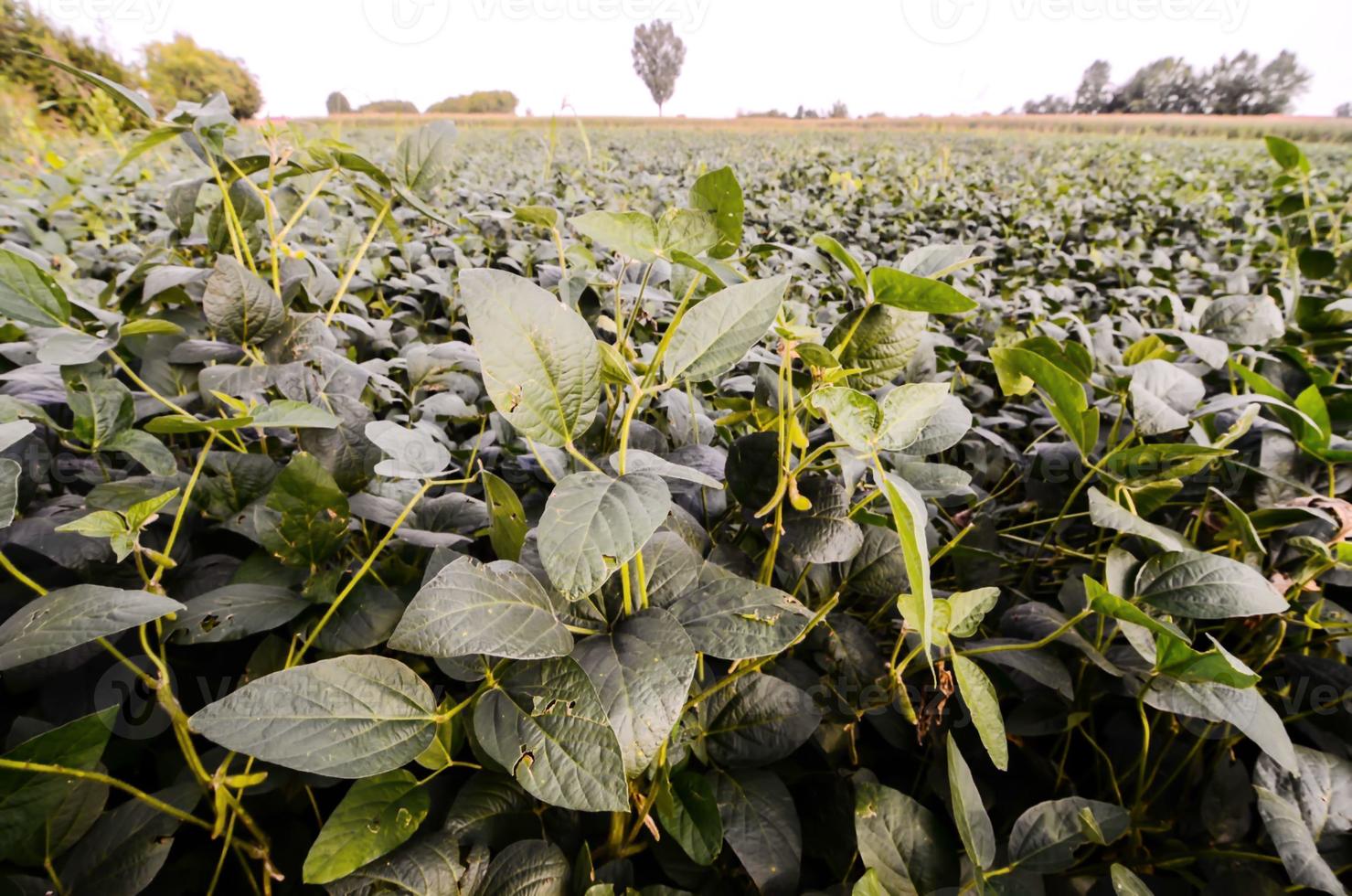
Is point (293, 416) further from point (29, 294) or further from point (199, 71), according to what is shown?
point (199, 71)

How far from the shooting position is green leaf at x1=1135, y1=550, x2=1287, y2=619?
0.48 metres

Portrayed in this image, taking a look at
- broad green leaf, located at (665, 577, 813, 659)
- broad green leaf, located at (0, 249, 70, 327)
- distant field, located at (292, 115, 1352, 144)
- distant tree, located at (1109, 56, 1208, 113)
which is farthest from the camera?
distant tree, located at (1109, 56, 1208, 113)

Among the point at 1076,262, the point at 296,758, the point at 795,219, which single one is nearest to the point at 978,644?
the point at 296,758

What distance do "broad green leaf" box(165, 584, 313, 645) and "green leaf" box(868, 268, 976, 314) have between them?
519mm

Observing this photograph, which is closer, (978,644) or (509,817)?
(509,817)

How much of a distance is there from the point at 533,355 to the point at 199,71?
679 inches

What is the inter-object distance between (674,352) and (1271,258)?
2.46m

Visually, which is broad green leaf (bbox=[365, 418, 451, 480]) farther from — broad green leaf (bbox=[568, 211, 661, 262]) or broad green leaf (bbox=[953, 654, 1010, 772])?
broad green leaf (bbox=[953, 654, 1010, 772])

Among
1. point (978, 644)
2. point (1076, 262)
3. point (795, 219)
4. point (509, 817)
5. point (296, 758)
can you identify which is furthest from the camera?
point (795, 219)

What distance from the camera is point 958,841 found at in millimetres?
546

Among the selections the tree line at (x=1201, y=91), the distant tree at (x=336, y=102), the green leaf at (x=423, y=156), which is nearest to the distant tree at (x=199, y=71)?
the distant tree at (x=336, y=102)

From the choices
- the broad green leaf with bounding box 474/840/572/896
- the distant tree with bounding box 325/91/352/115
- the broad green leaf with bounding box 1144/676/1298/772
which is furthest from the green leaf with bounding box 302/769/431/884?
the distant tree with bounding box 325/91/352/115

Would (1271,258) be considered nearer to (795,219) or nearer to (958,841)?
(795,219)

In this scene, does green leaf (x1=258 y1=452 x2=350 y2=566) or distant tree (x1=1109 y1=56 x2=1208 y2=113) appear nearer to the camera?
green leaf (x1=258 y1=452 x2=350 y2=566)
